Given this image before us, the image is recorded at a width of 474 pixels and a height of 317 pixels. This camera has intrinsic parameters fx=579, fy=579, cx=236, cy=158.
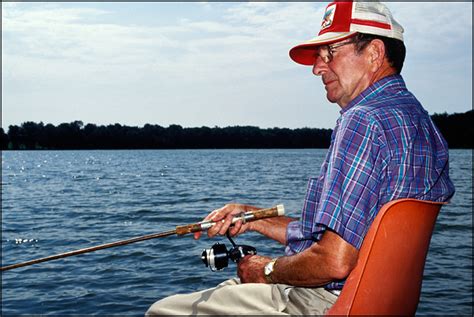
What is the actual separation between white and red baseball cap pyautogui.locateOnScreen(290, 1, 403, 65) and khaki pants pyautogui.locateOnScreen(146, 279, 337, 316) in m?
1.29

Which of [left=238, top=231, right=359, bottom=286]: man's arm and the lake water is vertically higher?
[left=238, top=231, right=359, bottom=286]: man's arm

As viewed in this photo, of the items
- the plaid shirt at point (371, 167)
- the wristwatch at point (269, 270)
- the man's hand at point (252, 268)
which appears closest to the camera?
the plaid shirt at point (371, 167)

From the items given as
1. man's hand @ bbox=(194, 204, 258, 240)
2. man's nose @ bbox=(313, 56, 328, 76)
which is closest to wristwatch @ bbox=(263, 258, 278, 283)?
man's hand @ bbox=(194, 204, 258, 240)

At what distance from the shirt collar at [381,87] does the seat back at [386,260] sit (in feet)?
2.18

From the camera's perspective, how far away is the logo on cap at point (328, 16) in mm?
2937

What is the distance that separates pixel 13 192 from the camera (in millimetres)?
35969

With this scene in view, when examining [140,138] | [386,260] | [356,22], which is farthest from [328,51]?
[140,138]

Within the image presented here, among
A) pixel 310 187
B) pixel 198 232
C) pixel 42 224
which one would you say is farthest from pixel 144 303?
pixel 42 224

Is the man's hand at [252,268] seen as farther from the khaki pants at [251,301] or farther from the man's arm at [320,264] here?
the man's arm at [320,264]

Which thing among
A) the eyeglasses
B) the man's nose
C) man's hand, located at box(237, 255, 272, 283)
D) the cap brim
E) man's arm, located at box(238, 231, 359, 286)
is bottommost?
man's hand, located at box(237, 255, 272, 283)

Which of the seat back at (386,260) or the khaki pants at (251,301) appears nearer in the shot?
the seat back at (386,260)

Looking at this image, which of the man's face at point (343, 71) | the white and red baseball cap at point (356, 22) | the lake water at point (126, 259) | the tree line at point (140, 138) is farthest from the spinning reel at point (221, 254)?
the tree line at point (140, 138)

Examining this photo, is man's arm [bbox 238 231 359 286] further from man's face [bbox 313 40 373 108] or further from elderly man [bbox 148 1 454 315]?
man's face [bbox 313 40 373 108]

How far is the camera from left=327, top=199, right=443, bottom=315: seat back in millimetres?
2279
